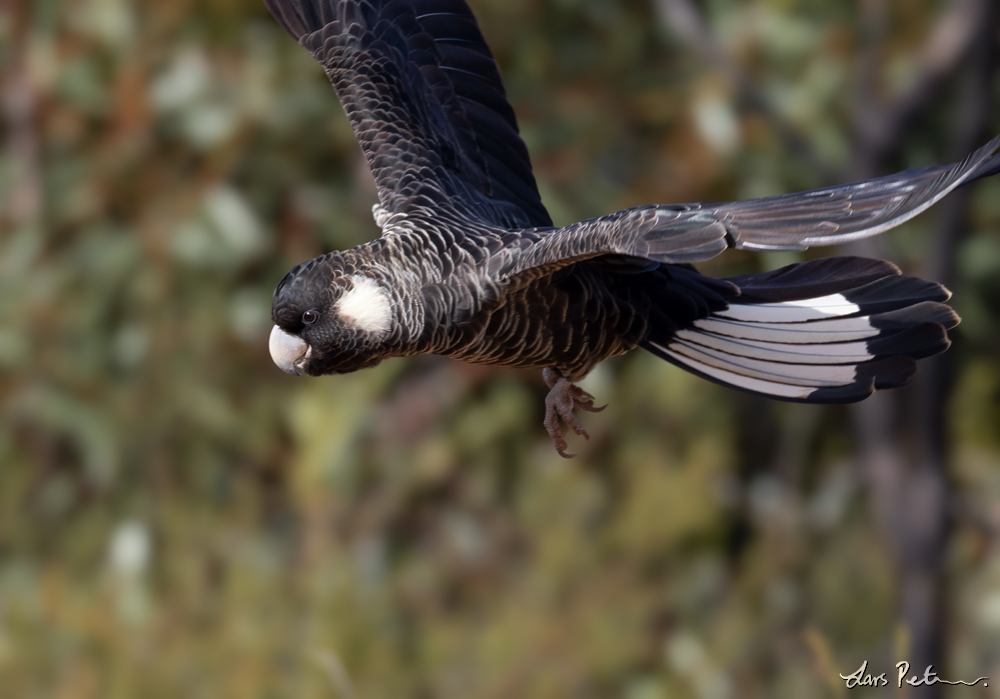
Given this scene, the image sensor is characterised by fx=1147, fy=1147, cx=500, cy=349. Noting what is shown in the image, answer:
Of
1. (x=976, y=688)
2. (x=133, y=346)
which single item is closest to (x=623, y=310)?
(x=976, y=688)

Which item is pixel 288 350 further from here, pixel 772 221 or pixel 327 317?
pixel 772 221

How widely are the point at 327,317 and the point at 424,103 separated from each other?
87 centimetres

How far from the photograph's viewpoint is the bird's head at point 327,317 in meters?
2.02

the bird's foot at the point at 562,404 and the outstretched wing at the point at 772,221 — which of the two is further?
the bird's foot at the point at 562,404

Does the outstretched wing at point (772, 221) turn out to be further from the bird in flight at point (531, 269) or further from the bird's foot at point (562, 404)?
the bird's foot at point (562, 404)

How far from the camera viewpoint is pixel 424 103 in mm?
2709

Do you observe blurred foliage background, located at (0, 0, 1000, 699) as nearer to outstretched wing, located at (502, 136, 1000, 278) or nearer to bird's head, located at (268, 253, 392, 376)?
bird's head, located at (268, 253, 392, 376)

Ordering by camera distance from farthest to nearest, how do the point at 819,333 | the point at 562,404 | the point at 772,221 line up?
the point at 562,404
the point at 819,333
the point at 772,221

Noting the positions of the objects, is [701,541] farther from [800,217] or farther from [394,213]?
[800,217]

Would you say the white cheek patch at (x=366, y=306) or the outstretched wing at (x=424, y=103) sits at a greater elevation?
the outstretched wing at (x=424, y=103)

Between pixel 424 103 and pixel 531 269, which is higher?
pixel 424 103

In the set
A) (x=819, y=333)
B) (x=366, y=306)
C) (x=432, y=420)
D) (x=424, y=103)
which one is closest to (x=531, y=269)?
(x=366, y=306)

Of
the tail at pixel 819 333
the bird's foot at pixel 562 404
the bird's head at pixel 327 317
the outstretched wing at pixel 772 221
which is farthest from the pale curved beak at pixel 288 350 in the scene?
the tail at pixel 819 333

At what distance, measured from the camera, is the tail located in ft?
6.82
